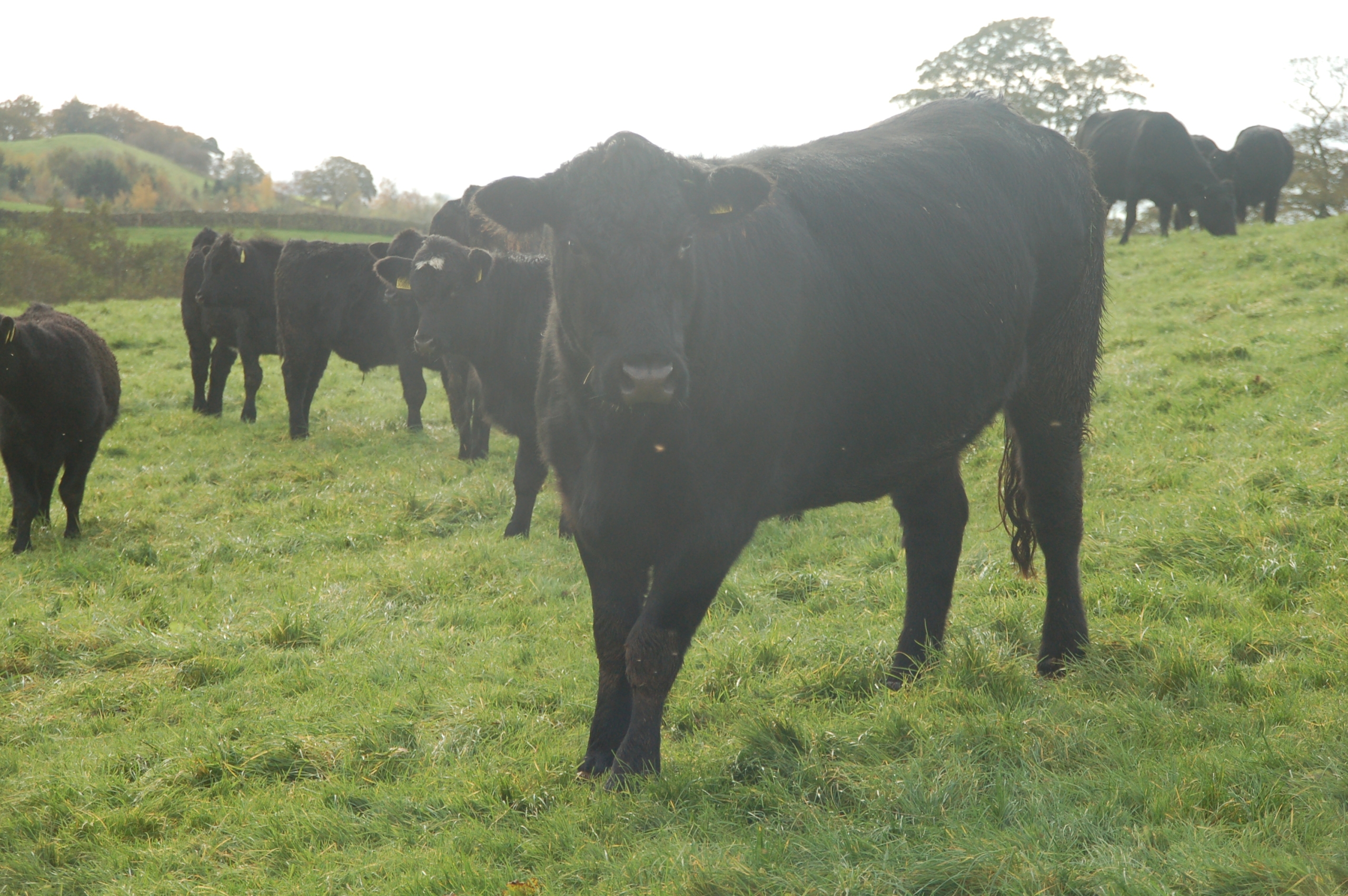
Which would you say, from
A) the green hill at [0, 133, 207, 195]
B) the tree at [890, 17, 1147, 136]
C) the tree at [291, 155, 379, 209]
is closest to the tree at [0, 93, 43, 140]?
the green hill at [0, 133, 207, 195]

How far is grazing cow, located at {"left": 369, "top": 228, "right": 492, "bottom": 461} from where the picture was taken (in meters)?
9.85

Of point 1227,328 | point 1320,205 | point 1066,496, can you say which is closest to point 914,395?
point 1066,496

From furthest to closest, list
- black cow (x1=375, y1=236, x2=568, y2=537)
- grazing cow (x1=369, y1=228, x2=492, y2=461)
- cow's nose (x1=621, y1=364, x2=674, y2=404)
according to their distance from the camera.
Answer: grazing cow (x1=369, y1=228, x2=492, y2=461), black cow (x1=375, y1=236, x2=568, y2=537), cow's nose (x1=621, y1=364, x2=674, y2=404)

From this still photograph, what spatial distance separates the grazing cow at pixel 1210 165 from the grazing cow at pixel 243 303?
19669 millimetres

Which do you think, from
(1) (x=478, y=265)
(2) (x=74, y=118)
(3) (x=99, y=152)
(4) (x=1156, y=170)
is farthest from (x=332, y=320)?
(2) (x=74, y=118)

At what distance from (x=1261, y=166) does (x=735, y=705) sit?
27120 millimetres

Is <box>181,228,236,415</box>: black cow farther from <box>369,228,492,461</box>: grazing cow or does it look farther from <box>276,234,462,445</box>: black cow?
<box>369,228,492,461</box>: grazing cow

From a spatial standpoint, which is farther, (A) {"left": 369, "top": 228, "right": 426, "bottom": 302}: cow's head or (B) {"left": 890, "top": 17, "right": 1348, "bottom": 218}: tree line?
(B) {"left": 890, "top": 17, "right": 1348, "bottom": 218}: tree line

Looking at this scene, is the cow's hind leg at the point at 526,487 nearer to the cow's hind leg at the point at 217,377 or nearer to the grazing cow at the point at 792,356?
the grazing cow at the point at 792,356

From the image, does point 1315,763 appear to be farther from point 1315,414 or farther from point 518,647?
point 1315,414

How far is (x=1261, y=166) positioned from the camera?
81.0ft

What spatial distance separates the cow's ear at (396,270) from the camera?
29.1 feet

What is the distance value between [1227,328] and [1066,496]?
7723mm

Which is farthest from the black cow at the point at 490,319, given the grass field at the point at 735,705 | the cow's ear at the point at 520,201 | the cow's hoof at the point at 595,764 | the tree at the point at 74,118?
the tree at the point at 74,118
